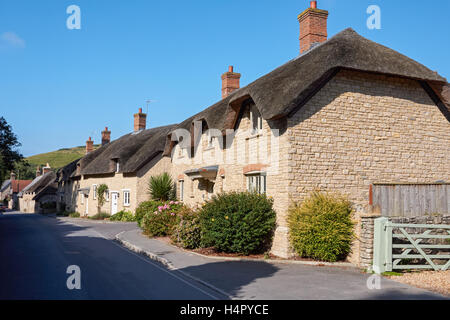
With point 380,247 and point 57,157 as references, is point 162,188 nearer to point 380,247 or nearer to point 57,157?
point 380,247

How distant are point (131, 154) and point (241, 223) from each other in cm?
2034

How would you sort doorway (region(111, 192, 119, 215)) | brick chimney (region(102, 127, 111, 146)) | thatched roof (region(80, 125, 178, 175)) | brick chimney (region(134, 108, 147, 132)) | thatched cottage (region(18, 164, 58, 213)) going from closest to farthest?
thatched roof (region(80, 125, 178, 175)), doorway (region(111, 192, 119, 215)), brick chimney (region(134, 108, 147, 132)), brick chimney (region(102, 127, 111, 146)), thatched cottage (region(18, 164, 58, 213))

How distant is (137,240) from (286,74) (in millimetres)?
9034

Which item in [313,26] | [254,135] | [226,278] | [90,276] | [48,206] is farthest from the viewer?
[48,206]

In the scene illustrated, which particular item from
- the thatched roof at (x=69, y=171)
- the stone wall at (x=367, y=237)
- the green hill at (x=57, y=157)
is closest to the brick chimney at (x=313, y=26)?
the stone wall at (x=367, y=237)

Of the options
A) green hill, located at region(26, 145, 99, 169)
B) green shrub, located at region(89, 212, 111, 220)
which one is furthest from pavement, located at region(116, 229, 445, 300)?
green hill, located at region(26, 145, 99, 169)

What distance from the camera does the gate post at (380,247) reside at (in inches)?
367

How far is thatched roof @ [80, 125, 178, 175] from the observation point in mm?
28516

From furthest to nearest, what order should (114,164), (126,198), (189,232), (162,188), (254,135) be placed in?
(114,164) < (126,198) < (162,188) < (254,135) < (189,232)

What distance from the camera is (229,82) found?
22703 millimetres

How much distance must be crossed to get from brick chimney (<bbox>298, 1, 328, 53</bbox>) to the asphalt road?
11112 mm

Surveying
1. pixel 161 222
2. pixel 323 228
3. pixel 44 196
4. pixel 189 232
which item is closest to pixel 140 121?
pixel 161 222

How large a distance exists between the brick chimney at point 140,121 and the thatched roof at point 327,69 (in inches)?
955

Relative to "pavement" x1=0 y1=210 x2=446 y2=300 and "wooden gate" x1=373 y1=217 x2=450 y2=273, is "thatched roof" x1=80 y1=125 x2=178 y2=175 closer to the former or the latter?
"pavement" x1=0 y1=210 x2=446 y2=300
